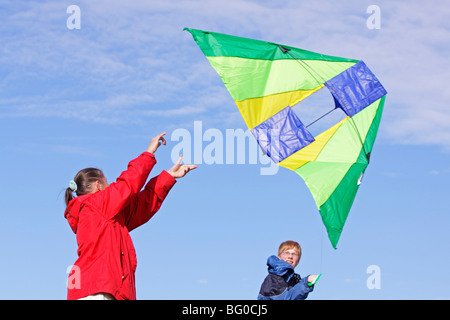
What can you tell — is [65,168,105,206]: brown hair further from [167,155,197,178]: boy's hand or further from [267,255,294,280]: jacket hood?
[267,255,294,280]: jacket hood

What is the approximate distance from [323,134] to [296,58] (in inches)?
37.7

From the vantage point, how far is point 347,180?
7.42m

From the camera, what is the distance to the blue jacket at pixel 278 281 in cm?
649

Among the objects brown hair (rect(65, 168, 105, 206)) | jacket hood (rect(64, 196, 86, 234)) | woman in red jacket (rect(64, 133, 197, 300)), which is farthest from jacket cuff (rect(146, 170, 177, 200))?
jacket hood (rect(64, 196, 86, 234))

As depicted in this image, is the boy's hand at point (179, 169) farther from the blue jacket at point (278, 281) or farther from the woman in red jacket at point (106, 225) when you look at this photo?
the blue jacket at point (278, 281)

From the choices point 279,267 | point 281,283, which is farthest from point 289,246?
point 281,283

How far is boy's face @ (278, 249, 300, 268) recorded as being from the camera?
23.0 feet

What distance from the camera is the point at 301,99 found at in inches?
304

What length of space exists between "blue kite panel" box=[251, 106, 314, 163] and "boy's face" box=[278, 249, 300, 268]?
107cm

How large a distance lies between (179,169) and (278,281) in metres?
1.58

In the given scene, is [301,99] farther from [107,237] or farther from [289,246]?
[107,237]
